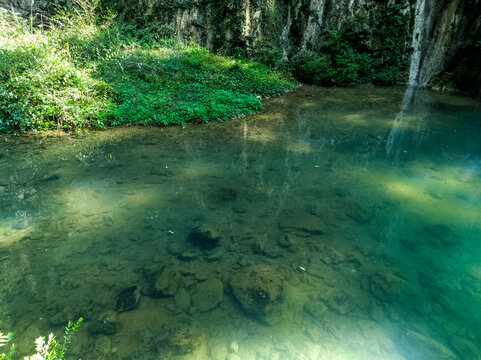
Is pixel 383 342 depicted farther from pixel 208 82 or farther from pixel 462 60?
pixel 462 60

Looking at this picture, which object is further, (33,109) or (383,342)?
(33,109)

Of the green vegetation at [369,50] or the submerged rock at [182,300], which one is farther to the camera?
the green vegetation at [369,50]

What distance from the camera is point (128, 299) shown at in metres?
2.80

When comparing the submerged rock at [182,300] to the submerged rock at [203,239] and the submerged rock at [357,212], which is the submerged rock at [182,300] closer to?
the submerged rock at [203,239]

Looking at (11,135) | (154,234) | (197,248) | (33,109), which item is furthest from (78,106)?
(197,248)

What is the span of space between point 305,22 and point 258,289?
13.3 m

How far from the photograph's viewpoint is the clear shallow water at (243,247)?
250 cm

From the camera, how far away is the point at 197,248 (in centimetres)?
346

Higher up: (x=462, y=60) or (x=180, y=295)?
(x=462, y=60)

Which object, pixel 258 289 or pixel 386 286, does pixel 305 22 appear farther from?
pixel 258 289

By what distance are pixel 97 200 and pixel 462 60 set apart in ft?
45.9

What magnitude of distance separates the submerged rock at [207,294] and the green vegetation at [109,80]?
5263 millimetres

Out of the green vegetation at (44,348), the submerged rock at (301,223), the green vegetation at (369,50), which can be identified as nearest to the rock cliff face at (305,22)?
the green vegetation at (369,50)

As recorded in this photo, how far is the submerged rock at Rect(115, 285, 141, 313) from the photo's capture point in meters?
2.71
